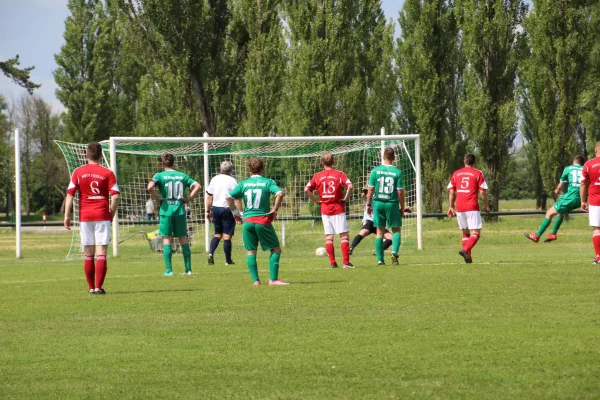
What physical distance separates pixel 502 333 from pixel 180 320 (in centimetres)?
341

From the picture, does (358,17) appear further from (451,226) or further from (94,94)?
Result: (94,94)

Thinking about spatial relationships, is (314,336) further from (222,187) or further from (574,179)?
(574,179)

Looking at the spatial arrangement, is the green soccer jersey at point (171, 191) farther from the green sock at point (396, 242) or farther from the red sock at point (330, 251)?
the green sock at point (396, 242)

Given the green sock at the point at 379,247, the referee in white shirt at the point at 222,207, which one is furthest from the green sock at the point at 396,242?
the referee in white shirt at the point at 222,207

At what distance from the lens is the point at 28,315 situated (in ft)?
36.5

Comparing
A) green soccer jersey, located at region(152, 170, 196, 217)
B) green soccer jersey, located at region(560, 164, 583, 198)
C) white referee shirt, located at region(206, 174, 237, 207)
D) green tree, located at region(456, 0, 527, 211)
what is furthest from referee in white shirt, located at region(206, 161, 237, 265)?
green tree, located at region(456, 0, 527, 211)

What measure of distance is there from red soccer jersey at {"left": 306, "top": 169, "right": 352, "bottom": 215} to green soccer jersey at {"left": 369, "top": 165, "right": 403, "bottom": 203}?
0.65m

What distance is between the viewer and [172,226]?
16.3 m

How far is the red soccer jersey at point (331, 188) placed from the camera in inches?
666

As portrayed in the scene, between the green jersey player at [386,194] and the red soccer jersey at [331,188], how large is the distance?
0.55 meters

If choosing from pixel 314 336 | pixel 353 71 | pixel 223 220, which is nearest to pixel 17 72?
pixel 353 71

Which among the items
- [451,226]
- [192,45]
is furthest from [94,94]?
[451,226]

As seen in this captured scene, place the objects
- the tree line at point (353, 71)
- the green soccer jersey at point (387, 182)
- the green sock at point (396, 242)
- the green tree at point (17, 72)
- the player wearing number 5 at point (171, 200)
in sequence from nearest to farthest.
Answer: the player wearing number 5 at point (171, 200) → the green soccer jersey at point (387, 182) → the green sock at point (396, 242) → the tree line at point (353, 71) → the green tree at point (17, 72)

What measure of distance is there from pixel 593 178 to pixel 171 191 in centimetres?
698
